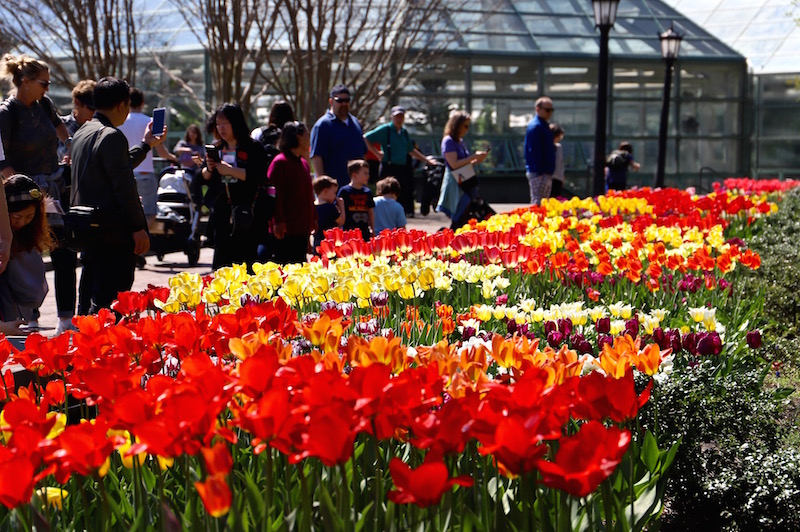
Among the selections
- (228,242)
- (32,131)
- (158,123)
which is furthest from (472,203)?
(32,131)

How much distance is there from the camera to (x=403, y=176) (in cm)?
1622

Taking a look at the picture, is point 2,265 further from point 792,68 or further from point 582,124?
point 792,68

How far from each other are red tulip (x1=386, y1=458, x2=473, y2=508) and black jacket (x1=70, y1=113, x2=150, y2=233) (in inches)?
197

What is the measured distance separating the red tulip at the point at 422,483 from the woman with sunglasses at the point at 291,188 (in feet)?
22.2

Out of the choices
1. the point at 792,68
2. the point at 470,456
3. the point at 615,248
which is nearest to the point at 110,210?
the point at 615,248

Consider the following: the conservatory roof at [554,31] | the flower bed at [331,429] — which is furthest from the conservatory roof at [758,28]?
the flower bed at [331,429]

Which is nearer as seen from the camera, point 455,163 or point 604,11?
point 455,163

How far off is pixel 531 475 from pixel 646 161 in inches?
1196

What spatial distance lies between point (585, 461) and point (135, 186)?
525 centimetres

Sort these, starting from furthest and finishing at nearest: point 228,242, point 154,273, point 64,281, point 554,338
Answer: point 154,273 → point 228,242 → point 64,281 → point 554,338

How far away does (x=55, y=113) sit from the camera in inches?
335

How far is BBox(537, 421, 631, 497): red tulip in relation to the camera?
1992mm

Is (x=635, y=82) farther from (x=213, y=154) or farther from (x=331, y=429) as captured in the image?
(x=331, y=429)

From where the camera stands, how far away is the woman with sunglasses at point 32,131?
7.67 metres
